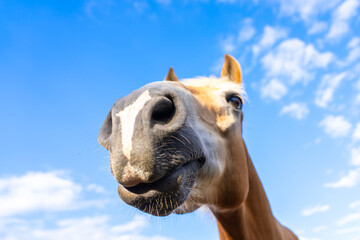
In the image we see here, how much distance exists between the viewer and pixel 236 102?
3.17m

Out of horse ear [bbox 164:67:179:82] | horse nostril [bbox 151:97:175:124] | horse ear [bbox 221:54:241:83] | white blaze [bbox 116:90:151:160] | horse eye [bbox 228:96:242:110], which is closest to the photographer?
white blaze [bbox 116:90:151:160]

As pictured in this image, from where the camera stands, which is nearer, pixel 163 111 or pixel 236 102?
pixel 163 111

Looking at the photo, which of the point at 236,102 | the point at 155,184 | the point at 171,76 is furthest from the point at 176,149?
the point at 171,76

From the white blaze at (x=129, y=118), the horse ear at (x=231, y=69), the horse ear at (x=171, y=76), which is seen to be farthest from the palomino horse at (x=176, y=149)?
the horse ear at (x=171, y=76)

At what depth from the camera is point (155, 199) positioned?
1862mm

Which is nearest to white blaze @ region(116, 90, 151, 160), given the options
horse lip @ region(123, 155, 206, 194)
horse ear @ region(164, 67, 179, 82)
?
horse lip @ region(123, 155, 206, 194)

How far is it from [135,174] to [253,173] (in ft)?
7.56

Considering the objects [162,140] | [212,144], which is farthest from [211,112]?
[162,140]

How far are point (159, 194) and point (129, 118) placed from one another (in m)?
0.58

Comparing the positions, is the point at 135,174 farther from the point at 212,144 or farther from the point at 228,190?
the point at 228,190

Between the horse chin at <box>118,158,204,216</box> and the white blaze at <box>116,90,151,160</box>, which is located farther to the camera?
the horse chin at <box>118,158,204,216</box>

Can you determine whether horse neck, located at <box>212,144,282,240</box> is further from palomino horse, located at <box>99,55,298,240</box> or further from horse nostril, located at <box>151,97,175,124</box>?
horse nostril, located at <box>151,97,175,124</box>

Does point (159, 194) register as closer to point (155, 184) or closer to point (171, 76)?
point (155, 184)

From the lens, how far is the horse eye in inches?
122
